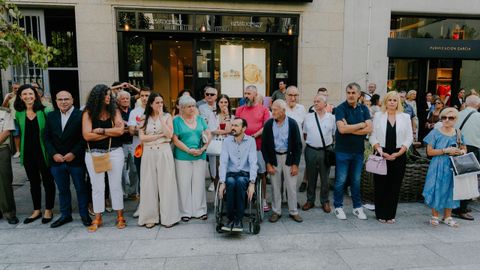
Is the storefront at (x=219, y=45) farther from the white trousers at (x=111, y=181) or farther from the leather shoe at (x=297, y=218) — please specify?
the leather shoe at (x=297, y=218)

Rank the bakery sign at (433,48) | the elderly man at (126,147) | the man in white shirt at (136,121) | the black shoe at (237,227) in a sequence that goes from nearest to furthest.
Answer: the black shoe at (237,227), the man in white shirt at (136,121), the elderly man at (126,147), the bakery sign at (433,48)

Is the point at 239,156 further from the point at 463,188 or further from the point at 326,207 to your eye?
the point at 463,188

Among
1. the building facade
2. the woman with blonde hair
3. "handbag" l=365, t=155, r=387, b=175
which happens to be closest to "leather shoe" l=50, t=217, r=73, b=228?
"handbag" l=365, t=155, r=387, b=175

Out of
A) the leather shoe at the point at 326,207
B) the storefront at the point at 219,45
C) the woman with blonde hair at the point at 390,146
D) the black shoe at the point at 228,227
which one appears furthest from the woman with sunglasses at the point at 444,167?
the storefront at the point at 219,45

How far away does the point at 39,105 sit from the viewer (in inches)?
209

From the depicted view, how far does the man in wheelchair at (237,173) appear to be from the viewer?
4.81m

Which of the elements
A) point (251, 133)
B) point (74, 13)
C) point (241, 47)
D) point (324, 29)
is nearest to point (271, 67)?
point (241, 47)

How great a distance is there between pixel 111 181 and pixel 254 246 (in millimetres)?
2355

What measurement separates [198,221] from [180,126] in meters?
1.53

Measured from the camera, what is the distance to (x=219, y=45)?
10398mm

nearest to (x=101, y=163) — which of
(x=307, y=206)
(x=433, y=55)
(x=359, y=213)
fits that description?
(x=307, y=206)

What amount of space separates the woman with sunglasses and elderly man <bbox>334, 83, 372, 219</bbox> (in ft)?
3.39

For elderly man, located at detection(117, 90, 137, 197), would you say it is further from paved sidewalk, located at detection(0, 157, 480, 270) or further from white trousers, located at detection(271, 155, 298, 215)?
white trousers, located at detection(271, 155, 298, 215)

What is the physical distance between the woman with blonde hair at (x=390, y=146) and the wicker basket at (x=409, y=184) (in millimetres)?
836
